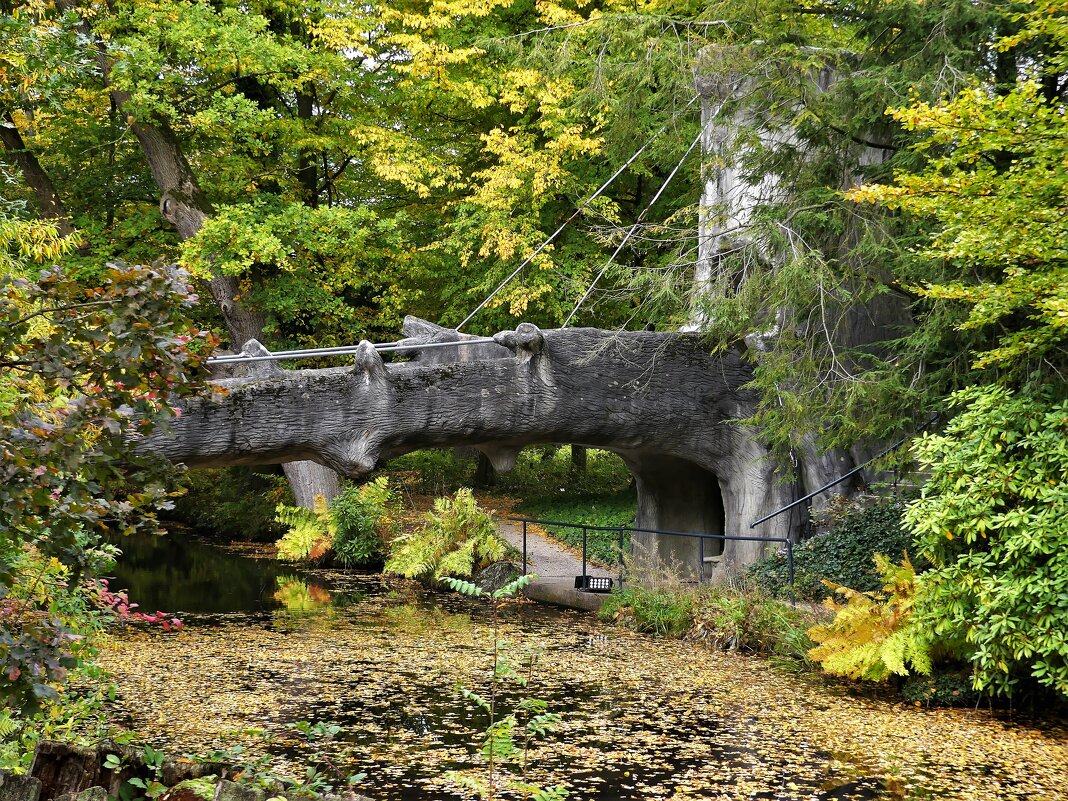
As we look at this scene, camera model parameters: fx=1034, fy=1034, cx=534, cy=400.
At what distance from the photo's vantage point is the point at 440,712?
8.34 meters

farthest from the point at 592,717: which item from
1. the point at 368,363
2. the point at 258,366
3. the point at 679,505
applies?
the point at 679,505

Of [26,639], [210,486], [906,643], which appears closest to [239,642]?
[906,643]

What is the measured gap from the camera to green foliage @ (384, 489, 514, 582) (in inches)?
632

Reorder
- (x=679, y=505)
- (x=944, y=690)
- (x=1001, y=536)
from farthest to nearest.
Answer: (x=679, y=505)
(x=944, y=690)
(x=1001, y=536)

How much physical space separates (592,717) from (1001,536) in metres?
3.49

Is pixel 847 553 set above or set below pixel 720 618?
above

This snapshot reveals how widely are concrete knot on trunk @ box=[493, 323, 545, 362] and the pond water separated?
3.15 metres

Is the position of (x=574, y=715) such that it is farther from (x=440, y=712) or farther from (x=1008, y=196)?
(x=1008, y=196)

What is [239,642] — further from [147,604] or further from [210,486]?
[210,486]

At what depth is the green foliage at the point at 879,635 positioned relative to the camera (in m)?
8.51

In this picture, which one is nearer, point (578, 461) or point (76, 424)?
point (76, 424)

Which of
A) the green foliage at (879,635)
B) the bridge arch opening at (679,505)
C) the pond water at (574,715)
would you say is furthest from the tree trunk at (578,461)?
the green foliage at (879,635)

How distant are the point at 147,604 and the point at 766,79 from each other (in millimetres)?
10255

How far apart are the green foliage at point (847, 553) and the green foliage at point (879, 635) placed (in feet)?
3.14
